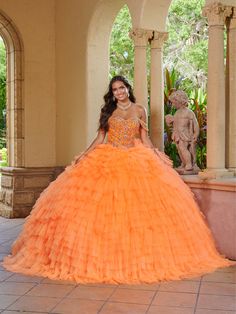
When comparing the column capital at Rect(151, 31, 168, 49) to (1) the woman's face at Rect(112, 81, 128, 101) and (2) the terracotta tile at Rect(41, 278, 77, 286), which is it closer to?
(1) the woman's face at Rect(112, 81, 128, 101)

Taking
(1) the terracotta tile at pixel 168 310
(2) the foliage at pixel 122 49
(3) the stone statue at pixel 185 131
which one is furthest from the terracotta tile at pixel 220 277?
(2) the foliage at pixel 122 49

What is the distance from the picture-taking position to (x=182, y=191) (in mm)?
4141

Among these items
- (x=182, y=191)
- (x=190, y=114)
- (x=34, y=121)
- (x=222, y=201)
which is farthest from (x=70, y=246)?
(x=34, y=121)

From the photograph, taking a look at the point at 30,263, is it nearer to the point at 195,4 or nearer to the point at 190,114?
the point at 190,114

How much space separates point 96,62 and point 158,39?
3.71 ft

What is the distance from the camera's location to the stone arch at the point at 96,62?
6195mm

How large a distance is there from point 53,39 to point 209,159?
354 centimetres

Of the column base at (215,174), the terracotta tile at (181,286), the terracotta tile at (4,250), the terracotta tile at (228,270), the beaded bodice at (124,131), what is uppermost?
the beaded bodice at (124,131)

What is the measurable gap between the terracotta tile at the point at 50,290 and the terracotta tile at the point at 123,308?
0.38m

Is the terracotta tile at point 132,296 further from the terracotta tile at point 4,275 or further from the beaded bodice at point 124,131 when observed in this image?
the beaded bodice at point 124,131

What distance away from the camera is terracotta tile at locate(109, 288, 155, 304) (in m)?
3.27

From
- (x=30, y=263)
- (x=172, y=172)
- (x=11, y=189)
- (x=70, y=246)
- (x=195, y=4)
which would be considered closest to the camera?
(x=70, y=246)

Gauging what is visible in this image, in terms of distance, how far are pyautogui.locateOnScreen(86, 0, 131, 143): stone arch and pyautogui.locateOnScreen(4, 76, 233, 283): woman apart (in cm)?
194

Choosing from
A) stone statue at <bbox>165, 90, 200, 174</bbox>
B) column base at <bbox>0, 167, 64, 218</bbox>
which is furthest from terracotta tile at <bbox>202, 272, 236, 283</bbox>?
column base at <bbox>0, 167, 64, 218</bbox>
